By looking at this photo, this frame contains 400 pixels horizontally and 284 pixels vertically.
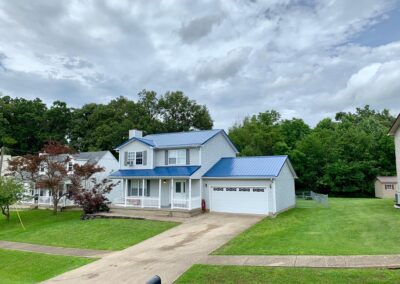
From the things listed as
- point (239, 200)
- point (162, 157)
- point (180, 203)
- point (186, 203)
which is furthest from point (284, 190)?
point (162, 157)

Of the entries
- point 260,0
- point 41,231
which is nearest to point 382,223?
point 260,0

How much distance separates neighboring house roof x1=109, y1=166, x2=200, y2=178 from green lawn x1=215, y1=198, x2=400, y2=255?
7521 millimetres

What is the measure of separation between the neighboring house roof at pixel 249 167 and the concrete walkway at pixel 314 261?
1160 centimetres

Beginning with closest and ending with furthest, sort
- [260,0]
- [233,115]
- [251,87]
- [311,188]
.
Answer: [260,0] < [251,87] < [311,188] < [233,115]

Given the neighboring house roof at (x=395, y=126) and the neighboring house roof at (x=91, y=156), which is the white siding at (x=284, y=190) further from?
the neighboring house roof at (x=91, y=156)

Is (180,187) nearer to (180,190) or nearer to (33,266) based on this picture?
(180,190)

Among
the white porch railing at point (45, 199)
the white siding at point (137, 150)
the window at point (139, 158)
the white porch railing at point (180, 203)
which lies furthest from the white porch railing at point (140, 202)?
the white porch railing at point (45, 199)

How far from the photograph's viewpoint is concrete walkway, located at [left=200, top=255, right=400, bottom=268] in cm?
988

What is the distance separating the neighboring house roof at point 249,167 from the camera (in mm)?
23656

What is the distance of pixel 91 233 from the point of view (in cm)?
2009

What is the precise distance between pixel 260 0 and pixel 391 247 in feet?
43.6

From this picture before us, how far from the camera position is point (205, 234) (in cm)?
1741

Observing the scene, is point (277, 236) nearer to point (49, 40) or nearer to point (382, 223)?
point (382, 223)

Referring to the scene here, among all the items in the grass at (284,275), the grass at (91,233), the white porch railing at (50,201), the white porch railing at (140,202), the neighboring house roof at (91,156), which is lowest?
the grass at (91,233)
